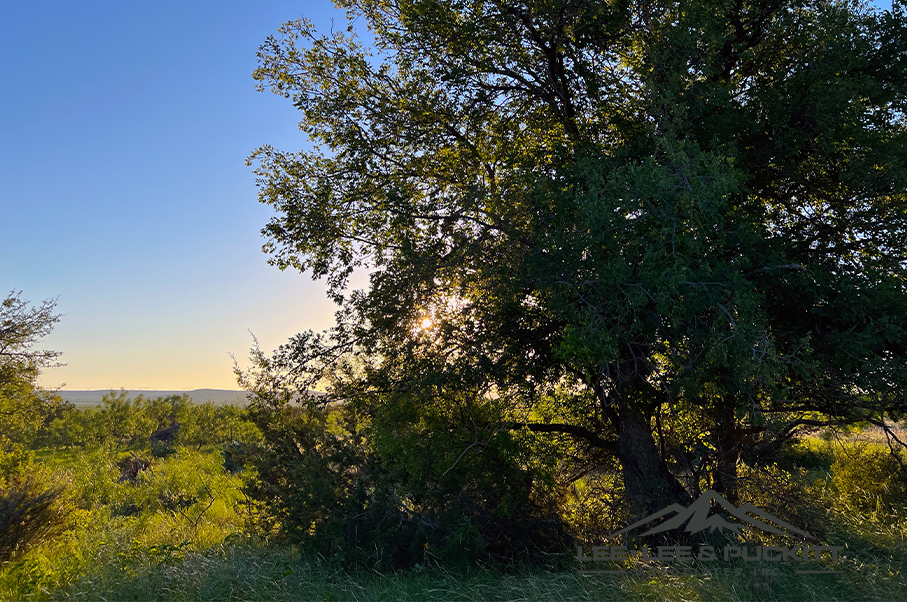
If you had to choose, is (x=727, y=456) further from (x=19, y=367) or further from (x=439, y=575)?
(x=19, y=367)

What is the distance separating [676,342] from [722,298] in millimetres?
893

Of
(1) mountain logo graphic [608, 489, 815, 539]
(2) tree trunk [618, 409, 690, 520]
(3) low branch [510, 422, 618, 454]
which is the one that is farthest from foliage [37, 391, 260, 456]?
(1) mountain logo graphic [608, 489, 815, 539]

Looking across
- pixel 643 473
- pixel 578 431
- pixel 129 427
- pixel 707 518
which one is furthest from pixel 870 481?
pixel 129 427

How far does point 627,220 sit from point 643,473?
4404 mm

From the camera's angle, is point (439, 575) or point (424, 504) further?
point (424, 504)

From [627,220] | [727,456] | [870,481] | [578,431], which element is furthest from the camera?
[870,481]

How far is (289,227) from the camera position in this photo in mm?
9445

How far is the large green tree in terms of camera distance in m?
6.68

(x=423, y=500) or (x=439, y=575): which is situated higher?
(x=423, y=500)

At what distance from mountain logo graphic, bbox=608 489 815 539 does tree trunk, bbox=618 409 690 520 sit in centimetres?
16

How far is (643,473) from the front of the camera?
28.9ft

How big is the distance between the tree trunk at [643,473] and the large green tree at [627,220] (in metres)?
0.04

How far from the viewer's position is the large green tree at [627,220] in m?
6.68

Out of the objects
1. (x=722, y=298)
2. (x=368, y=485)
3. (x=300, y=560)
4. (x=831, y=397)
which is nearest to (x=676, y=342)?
(x=722, y=298)
